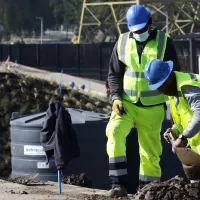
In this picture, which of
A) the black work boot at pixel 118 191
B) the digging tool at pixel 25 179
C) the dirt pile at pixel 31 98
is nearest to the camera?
the black work boot at pixel 118 191

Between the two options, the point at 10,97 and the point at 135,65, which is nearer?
the point at 135,65

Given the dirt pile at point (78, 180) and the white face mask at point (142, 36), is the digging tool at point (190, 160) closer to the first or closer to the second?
the white face mask at point (142, 36)

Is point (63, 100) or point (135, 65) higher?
point (135, 65)

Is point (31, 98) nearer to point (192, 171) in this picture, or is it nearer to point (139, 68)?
point (139, 68)

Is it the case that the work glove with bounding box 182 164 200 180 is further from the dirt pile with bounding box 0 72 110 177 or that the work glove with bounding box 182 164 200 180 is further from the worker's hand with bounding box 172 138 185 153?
the dirt pile with bounding box 0 72 110 177

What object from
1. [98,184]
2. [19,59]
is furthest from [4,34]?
[98,184]

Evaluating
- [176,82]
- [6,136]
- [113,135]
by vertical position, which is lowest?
[6,136]

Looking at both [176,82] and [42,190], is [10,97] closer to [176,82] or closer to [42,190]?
[42,190]

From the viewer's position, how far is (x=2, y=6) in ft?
224

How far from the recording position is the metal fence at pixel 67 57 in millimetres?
35781

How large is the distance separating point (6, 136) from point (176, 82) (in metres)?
13.3

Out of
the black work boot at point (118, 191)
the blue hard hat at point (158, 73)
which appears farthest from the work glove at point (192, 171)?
the black work boot at point (118, 191)

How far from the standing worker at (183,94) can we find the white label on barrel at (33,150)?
9.93 ft

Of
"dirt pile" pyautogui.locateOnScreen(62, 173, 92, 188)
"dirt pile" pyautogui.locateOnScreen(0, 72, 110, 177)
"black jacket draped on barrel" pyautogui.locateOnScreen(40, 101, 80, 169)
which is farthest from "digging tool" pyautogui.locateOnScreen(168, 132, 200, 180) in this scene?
"dirt pile" pyautogui.locateOnScreen(0, 72, 110, 177)
